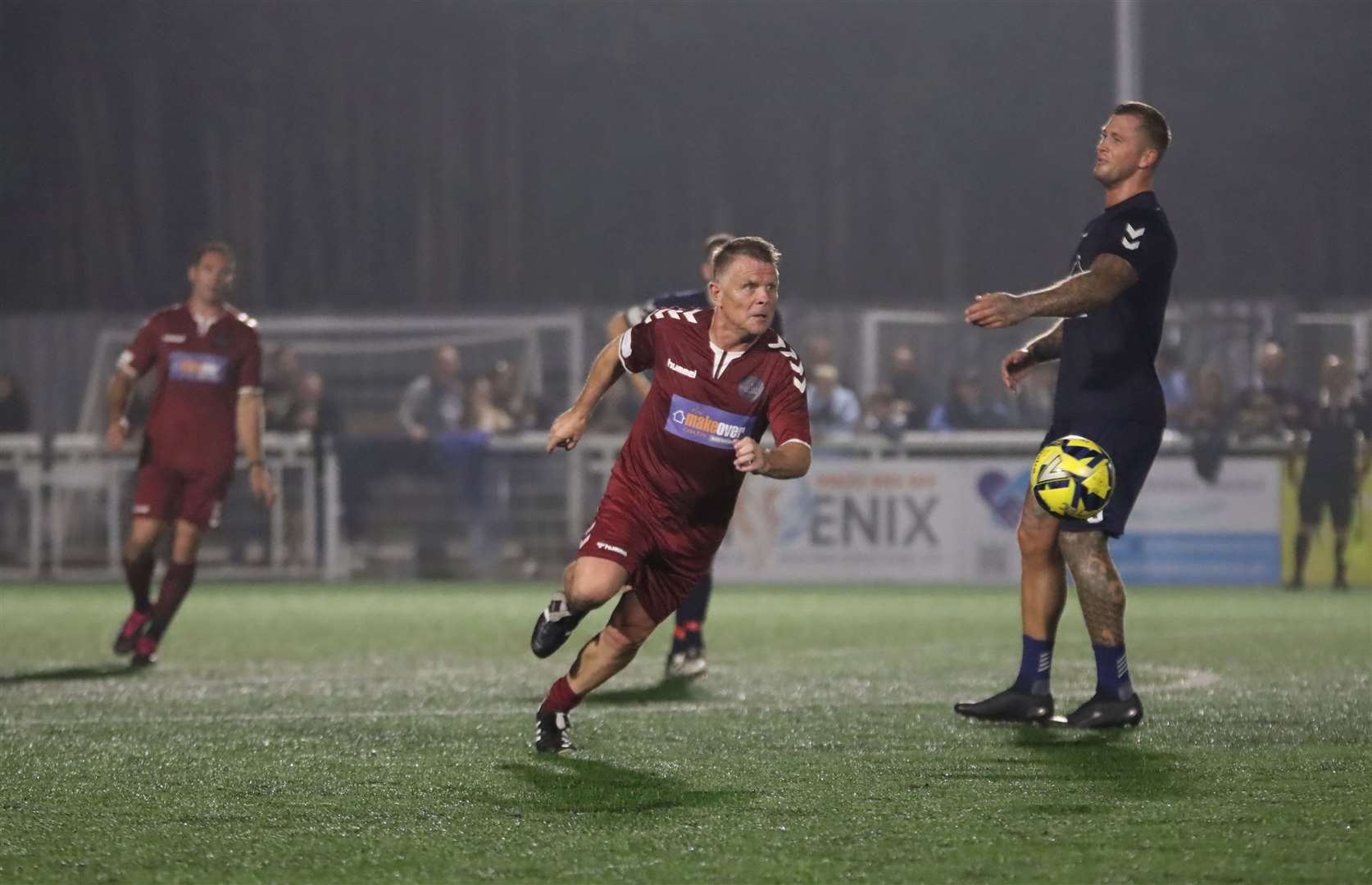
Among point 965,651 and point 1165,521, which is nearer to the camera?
point 965,651

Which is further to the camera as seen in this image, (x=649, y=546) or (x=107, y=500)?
(x=107, y=500)

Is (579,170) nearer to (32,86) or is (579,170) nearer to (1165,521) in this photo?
(32,86)

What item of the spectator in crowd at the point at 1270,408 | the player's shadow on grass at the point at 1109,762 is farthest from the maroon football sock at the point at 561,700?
the spectator in crowd at the point at 1270,408

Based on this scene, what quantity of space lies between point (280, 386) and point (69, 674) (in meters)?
9.10

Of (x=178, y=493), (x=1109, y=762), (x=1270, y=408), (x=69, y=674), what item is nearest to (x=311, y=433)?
(x=178, y=493)

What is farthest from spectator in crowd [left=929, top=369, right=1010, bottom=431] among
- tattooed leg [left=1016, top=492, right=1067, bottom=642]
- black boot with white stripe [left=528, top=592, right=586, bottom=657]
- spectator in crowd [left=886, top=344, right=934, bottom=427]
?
black boot with white stripe [left=528, top=592, right=586, bottom=657]

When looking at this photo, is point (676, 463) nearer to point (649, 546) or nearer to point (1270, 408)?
point (649, 546)

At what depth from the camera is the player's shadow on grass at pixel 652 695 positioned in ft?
26.1

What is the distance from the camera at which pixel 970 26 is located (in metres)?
27.2

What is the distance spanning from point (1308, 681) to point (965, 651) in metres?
2.24

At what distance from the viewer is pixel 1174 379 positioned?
18.0 m

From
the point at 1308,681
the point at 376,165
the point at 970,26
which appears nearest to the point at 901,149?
the point at 970,26

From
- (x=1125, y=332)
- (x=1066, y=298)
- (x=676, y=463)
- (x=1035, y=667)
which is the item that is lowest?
(x=1035, y=667)

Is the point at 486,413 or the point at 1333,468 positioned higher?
the point at 486,413
